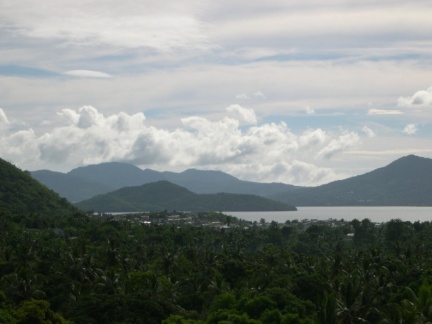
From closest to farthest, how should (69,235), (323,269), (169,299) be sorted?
(169,299) → (323,269) → (69,235)

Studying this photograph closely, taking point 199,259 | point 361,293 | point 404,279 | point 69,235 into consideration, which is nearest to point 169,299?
point 361,293

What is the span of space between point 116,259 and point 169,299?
29824mm

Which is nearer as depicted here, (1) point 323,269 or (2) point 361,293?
(2) point 361,293

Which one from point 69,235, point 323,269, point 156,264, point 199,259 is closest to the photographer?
point 323,269

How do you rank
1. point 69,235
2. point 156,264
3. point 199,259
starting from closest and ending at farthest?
point 156,264 < point 199,259 < point 69,235

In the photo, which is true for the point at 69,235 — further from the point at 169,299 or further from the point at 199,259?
the point at 169,299

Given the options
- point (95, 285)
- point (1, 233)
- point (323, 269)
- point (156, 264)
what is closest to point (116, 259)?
point (156, 264)

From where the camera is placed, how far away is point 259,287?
342 ft

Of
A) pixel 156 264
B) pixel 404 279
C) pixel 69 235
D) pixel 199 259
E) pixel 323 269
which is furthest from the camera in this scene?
pixel 69 235

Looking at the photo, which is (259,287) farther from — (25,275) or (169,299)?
(25,275)

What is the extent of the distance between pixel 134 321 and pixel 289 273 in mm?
44232

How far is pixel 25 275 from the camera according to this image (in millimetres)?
93750

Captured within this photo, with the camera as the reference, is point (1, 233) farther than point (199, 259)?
Yes

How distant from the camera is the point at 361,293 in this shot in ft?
251
